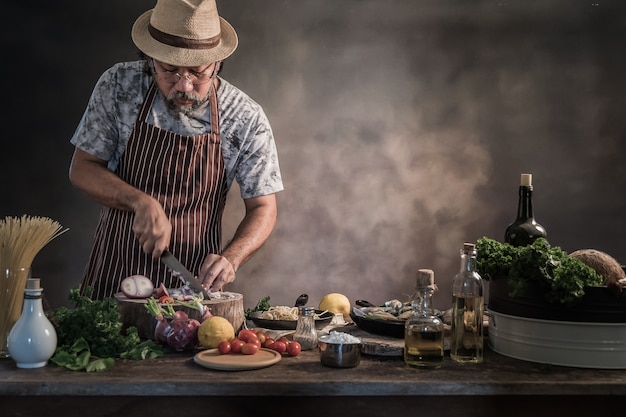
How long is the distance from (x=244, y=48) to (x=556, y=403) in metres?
3.81

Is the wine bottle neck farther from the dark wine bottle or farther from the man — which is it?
the man

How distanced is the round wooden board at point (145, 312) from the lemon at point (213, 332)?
0.41ft

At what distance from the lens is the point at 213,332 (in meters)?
2.26

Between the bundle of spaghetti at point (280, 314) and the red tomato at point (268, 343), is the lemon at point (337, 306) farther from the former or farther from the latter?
the red tomato at point (268, 343)

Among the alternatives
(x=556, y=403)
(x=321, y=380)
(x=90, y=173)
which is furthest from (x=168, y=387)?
(x=90, y=173)

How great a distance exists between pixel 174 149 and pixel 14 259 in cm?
128

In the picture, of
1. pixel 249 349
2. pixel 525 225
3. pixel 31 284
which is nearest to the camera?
pixel 31 284

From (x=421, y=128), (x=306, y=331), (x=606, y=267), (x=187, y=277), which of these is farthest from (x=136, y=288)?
(x=421, y=128)

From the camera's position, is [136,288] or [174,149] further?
[174,149]

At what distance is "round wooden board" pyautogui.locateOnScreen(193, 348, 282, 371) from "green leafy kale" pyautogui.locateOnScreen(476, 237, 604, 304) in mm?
756

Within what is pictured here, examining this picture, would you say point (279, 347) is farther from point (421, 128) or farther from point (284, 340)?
point (421, 128)

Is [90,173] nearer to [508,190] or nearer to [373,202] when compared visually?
[373,202]

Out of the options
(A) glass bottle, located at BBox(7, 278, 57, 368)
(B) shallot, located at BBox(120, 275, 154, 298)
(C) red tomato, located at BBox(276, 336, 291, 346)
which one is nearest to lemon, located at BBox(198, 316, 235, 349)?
(C) red tomato, located at BBox(276, 336, 291, 346)

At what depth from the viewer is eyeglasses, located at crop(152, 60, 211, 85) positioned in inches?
125
